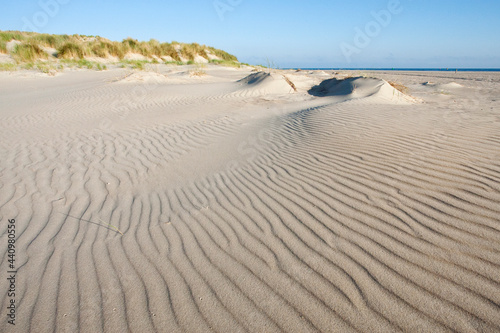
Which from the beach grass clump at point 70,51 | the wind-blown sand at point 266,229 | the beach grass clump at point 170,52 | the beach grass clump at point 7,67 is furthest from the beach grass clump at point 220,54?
the wind-blown sand at point 266,229

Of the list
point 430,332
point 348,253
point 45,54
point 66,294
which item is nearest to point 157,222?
point 66,294

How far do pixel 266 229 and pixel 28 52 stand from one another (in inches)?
916

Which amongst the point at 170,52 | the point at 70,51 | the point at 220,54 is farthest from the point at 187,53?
the point at 70,51

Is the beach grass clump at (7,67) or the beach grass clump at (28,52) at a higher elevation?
the beach grass clump at (28,52)

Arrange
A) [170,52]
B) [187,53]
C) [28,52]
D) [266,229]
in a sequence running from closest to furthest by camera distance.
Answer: [266,229] < [28,52] < [170,52] < [187,53]

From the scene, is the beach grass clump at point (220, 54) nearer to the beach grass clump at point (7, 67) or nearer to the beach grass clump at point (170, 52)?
the beach grass clump at point (170, 52)

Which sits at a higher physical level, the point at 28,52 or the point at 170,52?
the point at 170,52

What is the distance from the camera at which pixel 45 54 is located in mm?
18859

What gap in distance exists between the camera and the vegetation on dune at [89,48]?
18.3 metres

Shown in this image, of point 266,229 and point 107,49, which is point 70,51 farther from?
point 266,229

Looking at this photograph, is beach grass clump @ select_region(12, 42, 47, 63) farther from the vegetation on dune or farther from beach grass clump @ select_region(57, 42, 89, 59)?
beach grass clump @ select_region(57, 42, 89, 59)

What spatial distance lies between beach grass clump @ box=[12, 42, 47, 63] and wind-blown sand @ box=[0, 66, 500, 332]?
57.3 ft

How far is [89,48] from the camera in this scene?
21.3m

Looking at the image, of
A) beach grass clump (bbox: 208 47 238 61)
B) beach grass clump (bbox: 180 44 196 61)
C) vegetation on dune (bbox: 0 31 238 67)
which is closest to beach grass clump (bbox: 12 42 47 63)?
vegetation on dune (bbox: 0 31 238 67)
